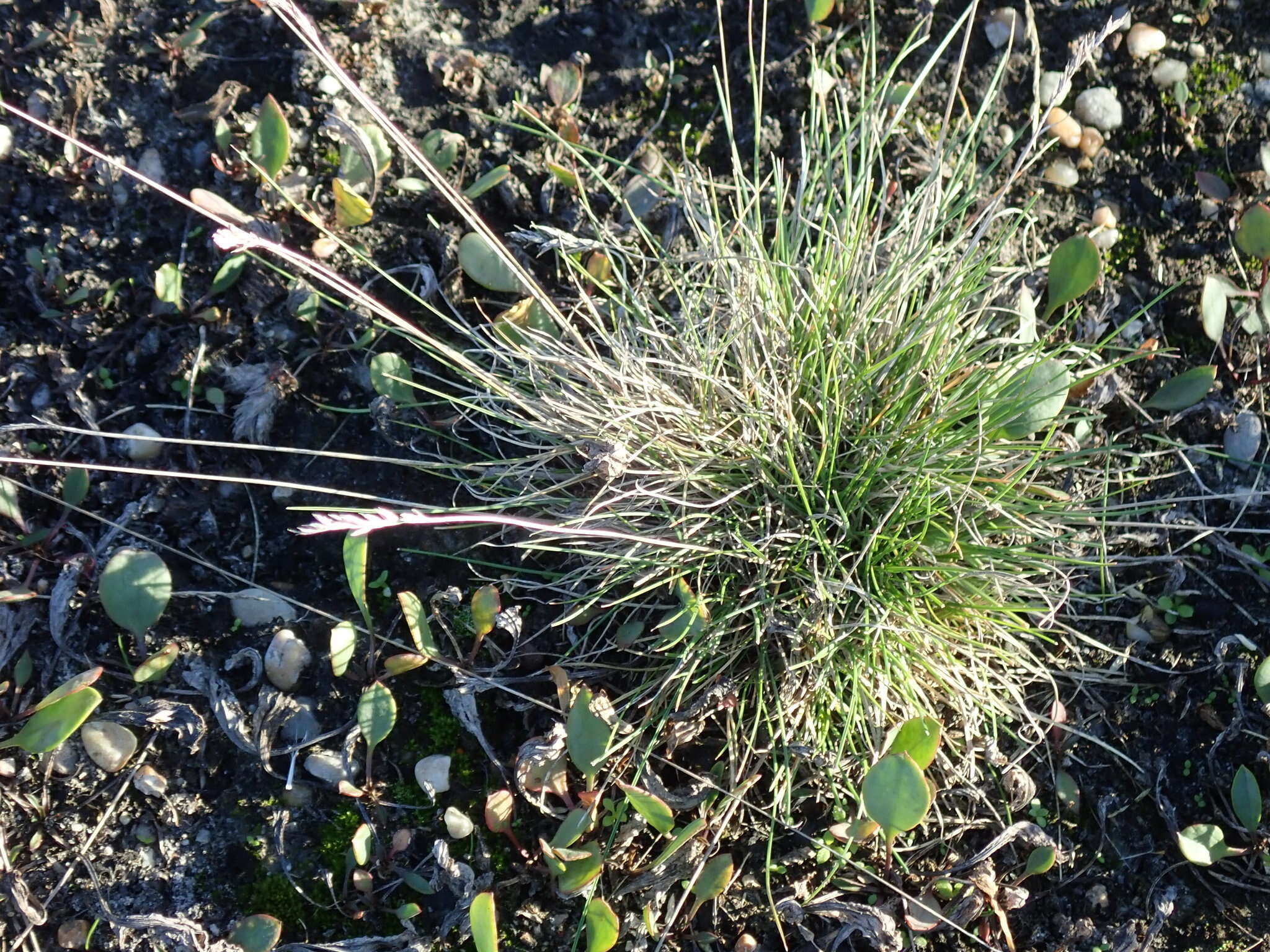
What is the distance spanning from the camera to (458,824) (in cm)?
126

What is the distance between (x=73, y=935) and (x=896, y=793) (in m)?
1.06

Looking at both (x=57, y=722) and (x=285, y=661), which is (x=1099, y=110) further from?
(x=57, y=722)

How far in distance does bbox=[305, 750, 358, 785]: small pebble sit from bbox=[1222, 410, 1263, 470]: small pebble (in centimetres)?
138

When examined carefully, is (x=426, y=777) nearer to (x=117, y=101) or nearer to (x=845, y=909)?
(x=845, y=909)

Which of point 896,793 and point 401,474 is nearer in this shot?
point 896,793

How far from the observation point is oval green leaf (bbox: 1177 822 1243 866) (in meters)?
1.25

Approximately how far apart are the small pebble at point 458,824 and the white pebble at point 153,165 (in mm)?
1147

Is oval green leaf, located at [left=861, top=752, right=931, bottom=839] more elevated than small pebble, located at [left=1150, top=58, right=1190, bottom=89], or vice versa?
small pebble, located at [left=1150, top=58, right=1190, bottom=89]

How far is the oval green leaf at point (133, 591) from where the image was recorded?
131cm

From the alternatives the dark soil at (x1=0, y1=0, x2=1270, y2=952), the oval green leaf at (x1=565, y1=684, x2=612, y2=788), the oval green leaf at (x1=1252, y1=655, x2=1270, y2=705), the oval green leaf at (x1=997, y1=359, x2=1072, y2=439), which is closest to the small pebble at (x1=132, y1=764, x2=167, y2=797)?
the dark soil at (x1=0, y1=0, x2=1270, y2=952)

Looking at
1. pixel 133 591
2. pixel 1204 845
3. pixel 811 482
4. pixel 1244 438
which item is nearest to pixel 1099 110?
pixel 1244 438

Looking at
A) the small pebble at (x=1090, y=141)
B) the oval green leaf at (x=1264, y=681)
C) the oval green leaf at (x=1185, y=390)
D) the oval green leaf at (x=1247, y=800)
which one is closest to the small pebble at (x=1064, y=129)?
the small pebble at (x=1090, y=141)

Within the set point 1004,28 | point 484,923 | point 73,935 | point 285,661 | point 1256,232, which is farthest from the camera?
point 1004,28

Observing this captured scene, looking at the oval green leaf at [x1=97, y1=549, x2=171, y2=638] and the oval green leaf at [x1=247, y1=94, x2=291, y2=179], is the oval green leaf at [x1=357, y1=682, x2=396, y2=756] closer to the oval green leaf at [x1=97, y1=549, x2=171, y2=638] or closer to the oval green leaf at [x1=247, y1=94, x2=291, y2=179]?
the oval green leaf at [x1=97, y1=549, x2=171, y2=638]
